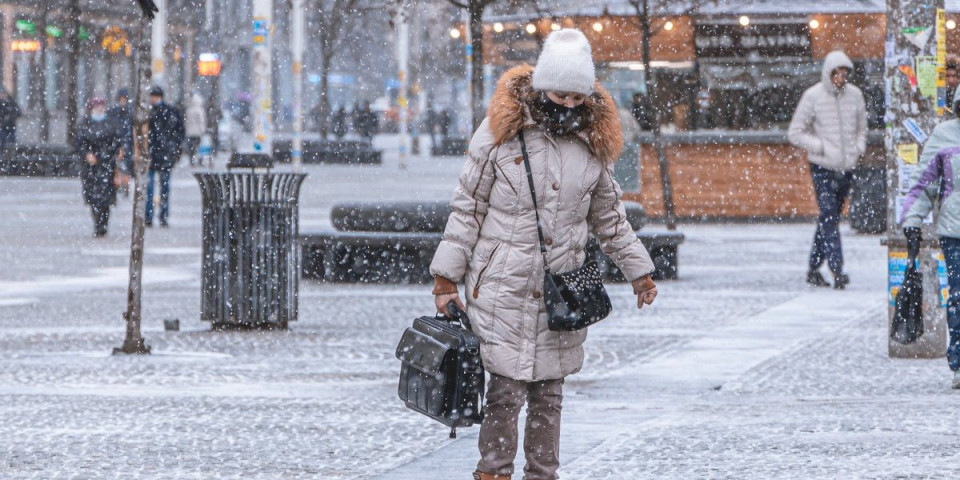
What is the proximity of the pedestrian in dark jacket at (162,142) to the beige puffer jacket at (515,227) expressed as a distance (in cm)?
1687

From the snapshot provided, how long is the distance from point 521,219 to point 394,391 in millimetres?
3463

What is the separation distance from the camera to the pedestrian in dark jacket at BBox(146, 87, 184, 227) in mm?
22609

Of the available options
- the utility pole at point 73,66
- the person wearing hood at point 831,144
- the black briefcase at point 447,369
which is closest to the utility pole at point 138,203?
the black briefcase at point 447,369

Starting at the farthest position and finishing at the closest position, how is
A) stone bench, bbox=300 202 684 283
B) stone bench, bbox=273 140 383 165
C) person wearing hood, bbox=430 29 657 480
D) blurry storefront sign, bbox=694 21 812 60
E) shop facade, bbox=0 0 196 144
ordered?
stone bench, bbox=273 140 383 165 → shop facade, bbox=0 0 196 144 → blurry storefront sign, bbox=694 21 812 60 → stone bench, bbox=300 202 684 283 → person wearing hood, bbox=430 29 657 480

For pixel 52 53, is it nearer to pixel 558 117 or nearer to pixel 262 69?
pixel 262 69

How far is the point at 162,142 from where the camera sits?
22953mm

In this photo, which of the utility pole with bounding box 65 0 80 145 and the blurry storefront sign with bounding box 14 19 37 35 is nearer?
the utility pole with bounding box 65 0 80 145

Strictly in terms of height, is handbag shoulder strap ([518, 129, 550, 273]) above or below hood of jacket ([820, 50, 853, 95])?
below

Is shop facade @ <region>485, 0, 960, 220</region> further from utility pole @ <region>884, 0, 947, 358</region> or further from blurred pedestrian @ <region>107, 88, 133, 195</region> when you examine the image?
utility pole @ <region>884, 0, 947, 358</region>

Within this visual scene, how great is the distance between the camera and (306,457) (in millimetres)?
7203

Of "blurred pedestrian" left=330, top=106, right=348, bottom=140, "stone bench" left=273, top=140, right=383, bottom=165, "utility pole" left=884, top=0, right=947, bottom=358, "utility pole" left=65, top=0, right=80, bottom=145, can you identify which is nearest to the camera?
"utility pole" left=884, top=0, right=947, bottom=358

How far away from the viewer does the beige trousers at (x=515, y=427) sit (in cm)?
593

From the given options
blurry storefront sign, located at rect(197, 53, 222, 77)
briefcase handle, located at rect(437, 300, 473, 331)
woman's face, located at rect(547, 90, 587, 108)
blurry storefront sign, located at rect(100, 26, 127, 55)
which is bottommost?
briefcase handle, located at rect(437, 300, 473, 331)

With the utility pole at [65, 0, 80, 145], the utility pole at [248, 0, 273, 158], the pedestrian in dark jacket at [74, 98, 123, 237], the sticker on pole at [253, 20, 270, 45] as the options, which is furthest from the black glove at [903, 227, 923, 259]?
the utility pole at [65, 0, 80, 145]
